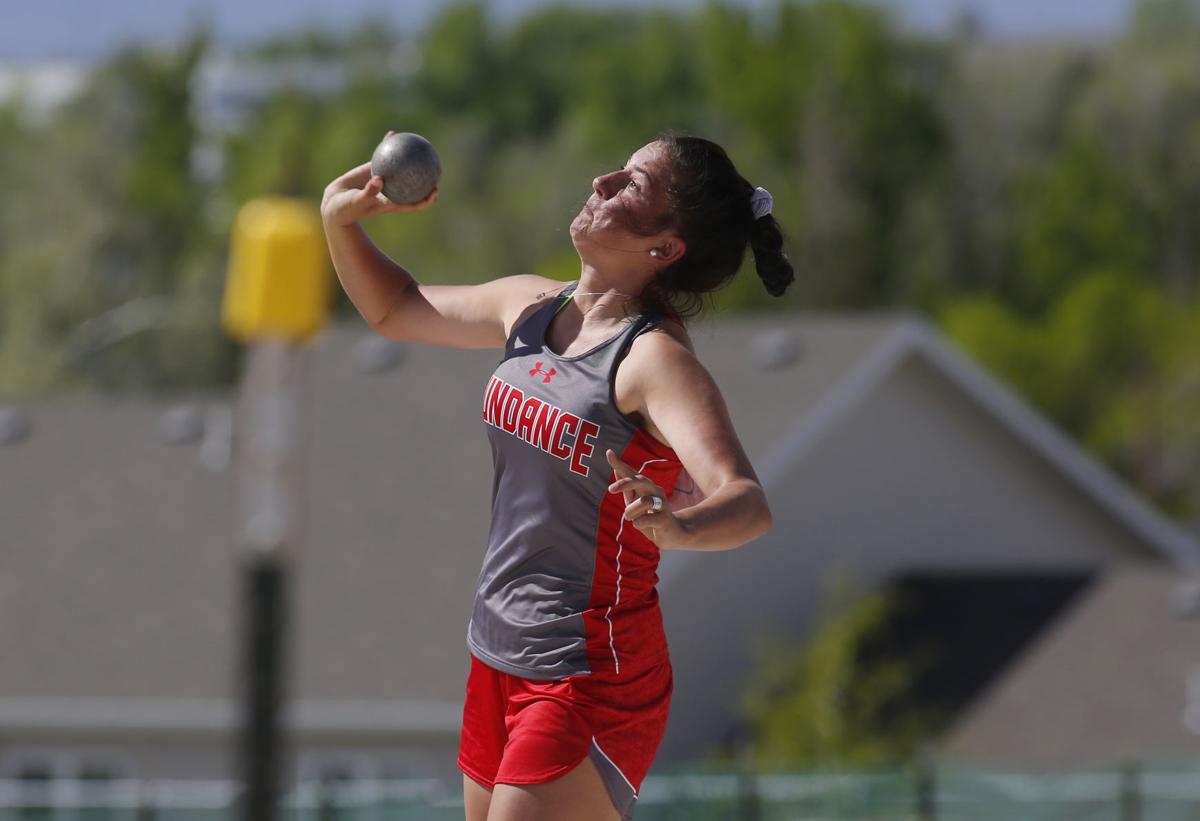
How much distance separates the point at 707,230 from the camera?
15.3ft

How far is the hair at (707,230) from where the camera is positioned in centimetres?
465

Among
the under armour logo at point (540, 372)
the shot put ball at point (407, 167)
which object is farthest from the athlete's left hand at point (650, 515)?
the shot put ball at point (407, 167)

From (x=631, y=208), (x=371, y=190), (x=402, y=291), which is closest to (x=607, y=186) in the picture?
(x=631, y=208)

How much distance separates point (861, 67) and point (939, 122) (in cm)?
358

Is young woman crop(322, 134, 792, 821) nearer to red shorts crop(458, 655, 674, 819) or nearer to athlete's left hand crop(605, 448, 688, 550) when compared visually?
red shorts crop(458, 655, 674, 819)

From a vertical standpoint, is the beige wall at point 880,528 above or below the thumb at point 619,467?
below

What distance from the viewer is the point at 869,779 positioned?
53.4 ft

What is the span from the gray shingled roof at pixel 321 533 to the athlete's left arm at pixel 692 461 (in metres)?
15.8

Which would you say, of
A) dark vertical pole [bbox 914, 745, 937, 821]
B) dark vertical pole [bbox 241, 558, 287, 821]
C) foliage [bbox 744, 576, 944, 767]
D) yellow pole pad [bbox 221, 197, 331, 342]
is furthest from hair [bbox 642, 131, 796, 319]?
foliage [bbox 744, 576, 944, 767]

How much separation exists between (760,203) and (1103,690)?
17.6 metres

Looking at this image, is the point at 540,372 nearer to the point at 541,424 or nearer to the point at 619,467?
the point at 541,424

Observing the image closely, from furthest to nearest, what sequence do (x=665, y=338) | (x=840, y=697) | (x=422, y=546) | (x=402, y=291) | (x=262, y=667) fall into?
(x=422, y=546), (x=840, y=697), (x=402, y=291), (x=665, y=338), (x=262, y=667)

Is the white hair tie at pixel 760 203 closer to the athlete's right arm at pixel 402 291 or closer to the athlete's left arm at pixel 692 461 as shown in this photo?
the athlete's left arm at pixel 692 461

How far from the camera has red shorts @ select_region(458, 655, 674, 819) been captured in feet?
14.8
